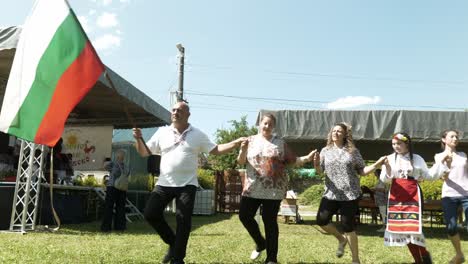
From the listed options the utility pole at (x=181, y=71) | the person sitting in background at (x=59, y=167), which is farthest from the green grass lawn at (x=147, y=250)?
the utility pole at (x=181, y=71)

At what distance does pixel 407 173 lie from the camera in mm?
5141

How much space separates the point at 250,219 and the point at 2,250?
350 cm

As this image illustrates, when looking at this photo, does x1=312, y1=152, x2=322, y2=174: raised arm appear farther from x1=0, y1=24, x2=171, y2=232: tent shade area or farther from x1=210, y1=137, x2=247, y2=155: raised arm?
x1=0, y1=24, x2=171, y2=232: tent shade area

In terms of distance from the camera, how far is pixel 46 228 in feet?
29.8

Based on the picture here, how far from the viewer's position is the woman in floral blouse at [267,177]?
5016 mm

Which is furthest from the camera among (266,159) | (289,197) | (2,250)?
(289,197)

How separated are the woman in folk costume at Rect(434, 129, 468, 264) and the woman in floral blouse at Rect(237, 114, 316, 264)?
1.79 meters

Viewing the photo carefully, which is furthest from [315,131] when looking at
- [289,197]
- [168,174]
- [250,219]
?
[168,174]

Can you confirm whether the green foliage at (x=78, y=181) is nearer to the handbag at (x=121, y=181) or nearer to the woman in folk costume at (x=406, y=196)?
the handbag at (x=121, y=181)

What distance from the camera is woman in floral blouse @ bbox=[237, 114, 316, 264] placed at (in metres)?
5.02

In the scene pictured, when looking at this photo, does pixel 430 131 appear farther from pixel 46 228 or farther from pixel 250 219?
pixel 46 228

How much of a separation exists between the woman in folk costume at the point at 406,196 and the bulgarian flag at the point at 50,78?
3491mm

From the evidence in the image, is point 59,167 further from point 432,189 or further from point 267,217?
→ point 432,189

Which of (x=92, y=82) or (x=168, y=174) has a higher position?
(x=92, y=82)
